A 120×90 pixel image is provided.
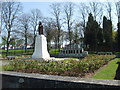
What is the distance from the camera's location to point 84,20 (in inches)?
1453

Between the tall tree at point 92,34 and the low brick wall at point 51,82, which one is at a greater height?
the tall tree at point 92,34

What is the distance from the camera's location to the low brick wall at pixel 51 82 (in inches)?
156

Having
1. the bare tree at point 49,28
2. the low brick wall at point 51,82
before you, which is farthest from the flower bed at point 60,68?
the bare tree at point 49,28

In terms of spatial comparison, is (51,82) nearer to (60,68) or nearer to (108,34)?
(60,68)

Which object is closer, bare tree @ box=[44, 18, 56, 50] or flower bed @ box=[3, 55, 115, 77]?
flower bed @ box=[3, 55, 115, 77]

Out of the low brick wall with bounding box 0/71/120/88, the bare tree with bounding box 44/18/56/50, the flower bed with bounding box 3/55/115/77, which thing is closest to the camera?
the low brick wall with bounding box 0/71/120/88

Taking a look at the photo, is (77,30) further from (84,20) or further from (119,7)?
(119,7)

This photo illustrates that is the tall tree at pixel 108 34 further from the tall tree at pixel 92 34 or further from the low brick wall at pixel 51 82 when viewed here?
the low brick wall at pixel 51 82

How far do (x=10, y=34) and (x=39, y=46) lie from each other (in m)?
12.8

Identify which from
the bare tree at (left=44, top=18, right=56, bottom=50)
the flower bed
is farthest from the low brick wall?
the bare tree at (left=44, top=18, right=56, bottom=50)

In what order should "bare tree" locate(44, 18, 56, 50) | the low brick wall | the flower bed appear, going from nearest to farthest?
1. the low brick wall
2. the flower bed
3. "bare tree" locate(44, 18, 56, 50)

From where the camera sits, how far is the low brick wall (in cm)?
396

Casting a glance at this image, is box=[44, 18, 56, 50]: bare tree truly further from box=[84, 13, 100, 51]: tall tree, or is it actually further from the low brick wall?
the low brick wall

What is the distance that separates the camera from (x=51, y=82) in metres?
4.59
